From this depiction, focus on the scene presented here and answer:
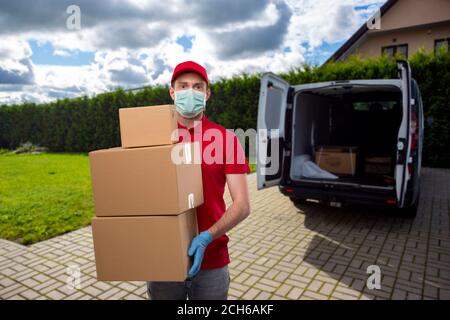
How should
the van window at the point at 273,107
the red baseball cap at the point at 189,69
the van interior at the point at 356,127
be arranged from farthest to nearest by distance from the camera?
the van interior at the point at 356,127
the van window at the point at 273,107
the red baseball cap at the point at 189,69

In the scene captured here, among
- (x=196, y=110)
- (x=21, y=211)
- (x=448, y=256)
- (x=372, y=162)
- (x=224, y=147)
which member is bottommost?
(x=448, y=256)

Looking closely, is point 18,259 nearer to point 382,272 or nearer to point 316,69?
point 382,272

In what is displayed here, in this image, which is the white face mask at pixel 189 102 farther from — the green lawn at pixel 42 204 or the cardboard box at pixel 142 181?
the green lawn at pixel 42 204

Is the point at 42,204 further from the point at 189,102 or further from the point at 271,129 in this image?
the point at 189,102

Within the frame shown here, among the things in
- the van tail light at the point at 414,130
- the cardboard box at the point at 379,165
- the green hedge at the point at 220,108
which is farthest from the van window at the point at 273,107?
the green hedge at the point at 220,108

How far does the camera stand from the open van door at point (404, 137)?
454cm

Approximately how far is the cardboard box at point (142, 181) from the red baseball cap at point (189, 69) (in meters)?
0.47

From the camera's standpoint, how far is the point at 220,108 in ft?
47.1

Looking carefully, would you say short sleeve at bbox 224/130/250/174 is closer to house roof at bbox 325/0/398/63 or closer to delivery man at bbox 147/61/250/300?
delivery man at bbox 147/61/250/300

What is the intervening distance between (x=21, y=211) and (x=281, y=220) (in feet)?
17.9

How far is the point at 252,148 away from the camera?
43.0ft

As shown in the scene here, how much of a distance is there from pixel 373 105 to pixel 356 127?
672mm

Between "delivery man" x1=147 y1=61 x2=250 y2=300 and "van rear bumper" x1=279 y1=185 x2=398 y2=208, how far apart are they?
12.6ft
